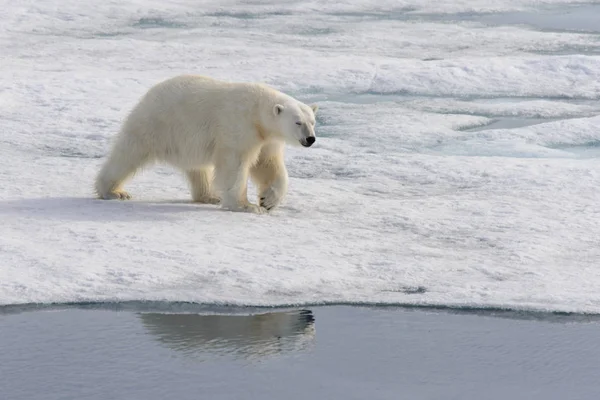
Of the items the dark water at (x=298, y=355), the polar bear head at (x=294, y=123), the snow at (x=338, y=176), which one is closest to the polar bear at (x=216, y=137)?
the polar bear head at (x=294, y=123)

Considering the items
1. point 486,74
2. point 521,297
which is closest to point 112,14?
point 486,74

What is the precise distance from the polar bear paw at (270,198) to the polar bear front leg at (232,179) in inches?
4.0

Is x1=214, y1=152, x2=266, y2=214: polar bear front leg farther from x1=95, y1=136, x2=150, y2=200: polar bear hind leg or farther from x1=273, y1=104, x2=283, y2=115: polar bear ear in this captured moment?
x1=95, y1=136, x2=150, y2=200: polar bear hind leg

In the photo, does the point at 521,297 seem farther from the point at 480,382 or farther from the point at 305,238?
the point at 305,238

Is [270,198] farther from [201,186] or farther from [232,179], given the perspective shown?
[201,186]

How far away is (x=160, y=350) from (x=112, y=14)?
12324mm

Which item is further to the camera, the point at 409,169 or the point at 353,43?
the point at 353,43

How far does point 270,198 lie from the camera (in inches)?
264

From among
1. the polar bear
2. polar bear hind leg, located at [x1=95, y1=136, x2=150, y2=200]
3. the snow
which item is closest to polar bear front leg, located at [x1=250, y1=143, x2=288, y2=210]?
the polar bear

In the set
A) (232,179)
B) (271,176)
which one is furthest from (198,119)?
(271,176)

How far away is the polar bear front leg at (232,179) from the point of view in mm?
6551

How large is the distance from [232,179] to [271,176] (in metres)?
0.33

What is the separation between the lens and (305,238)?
19.6 feet

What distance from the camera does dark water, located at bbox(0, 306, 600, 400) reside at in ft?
13.3
